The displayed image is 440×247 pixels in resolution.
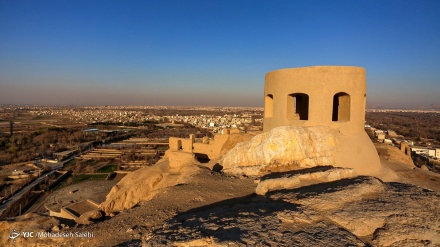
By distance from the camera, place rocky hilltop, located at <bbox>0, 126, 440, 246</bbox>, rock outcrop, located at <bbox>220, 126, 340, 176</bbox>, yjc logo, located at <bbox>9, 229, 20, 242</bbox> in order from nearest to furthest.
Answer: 1. rocky hilltop, located at <bbox>0, 126, 440, 246</bbox>
2. yjc logo, located at <bbox>9, 229, 20, 242</bbox>
3. rock outcrop, located at <bbox>220, 126, 340, 176</bbox>

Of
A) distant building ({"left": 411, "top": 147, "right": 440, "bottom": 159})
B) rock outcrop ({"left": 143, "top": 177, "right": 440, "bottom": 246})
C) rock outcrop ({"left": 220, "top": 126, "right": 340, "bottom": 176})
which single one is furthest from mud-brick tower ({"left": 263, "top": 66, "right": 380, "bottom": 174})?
distant building ({"left": 411, "top": 147, "right": 440, "bottom": 159})

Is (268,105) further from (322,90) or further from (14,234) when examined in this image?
(14,234)

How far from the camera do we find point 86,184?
70.4ft

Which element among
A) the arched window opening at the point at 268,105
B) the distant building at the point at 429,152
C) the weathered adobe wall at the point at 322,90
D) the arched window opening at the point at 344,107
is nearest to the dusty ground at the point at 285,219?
the weathered adobe wall at the point at 322,90

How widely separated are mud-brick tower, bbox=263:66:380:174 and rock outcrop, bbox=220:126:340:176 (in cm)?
27

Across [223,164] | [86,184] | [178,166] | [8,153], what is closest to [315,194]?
[223,164]

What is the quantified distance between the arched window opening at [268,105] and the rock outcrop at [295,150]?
1639mm

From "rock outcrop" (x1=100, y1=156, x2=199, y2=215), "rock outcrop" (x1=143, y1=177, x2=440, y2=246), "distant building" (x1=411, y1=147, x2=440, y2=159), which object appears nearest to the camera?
"rock outcrop" (x1=143, y1=177, x2=440, y2=246)

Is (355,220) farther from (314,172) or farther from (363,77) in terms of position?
(363,77)

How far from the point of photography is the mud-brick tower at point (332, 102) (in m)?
8.27

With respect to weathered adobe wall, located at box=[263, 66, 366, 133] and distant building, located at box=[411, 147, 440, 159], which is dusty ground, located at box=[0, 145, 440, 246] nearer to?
weathered adobe wall, located at box=[263, 66, 366, 133]

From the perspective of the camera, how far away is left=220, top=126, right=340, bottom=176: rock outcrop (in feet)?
27.0

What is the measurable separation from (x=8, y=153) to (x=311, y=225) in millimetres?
41798

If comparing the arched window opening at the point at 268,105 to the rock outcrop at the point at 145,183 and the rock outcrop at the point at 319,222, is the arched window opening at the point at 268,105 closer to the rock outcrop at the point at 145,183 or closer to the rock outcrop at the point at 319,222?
the rock outcrop at the point at 145,183
